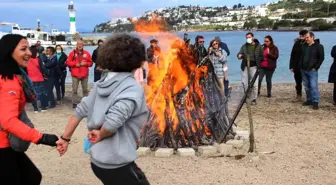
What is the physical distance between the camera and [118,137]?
123 inches

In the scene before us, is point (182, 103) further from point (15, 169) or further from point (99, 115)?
point (99, 115)

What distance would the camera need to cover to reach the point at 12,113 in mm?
3418

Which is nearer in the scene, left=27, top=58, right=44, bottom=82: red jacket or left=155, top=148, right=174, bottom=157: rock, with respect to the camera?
left=155, top=148, right=174, bottom=157: rock

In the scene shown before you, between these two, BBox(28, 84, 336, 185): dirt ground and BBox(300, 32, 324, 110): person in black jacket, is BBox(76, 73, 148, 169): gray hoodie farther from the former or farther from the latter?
BBox(300, 32, 324, 110): person in black jacket

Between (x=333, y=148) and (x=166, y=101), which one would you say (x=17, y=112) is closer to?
(x=166, y=101)

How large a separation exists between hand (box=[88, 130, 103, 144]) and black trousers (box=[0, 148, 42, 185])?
0.99 m

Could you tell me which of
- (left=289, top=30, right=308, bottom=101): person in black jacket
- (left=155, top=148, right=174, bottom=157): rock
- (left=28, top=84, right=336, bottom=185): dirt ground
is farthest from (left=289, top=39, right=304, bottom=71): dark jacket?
(left=155, top=148, right=174, bottom=157): rock

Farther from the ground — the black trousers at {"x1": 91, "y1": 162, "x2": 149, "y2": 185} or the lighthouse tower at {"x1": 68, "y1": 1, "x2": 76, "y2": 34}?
the lighthouse tower at {"x1": 68, "y1": 1, "x2": 76, "y2": 34}

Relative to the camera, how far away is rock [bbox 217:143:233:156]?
7.15 meters

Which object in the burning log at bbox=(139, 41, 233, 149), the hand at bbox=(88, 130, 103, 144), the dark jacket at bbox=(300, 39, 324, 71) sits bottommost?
the burning log at bbox=(139, 41, 233, 149)

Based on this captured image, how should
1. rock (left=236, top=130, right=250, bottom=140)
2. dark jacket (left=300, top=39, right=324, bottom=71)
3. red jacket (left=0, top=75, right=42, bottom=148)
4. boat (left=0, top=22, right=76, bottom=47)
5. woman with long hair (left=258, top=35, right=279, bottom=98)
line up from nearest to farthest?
red jacket (left=0, top=75, right=42, bottom=148)
rock (left=236, top=130, right=250, bottom=140)
dark jacket (left=300, top=39, right=324, bottom=71)
woman with long hair (left=258, top=35, right=279, bottom=98)
boat (left=0, top=22, right=76, bottom=47)

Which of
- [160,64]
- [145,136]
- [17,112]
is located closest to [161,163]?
[145,136]

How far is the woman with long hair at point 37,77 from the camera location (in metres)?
11.4

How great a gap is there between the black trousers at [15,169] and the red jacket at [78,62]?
8.12m
